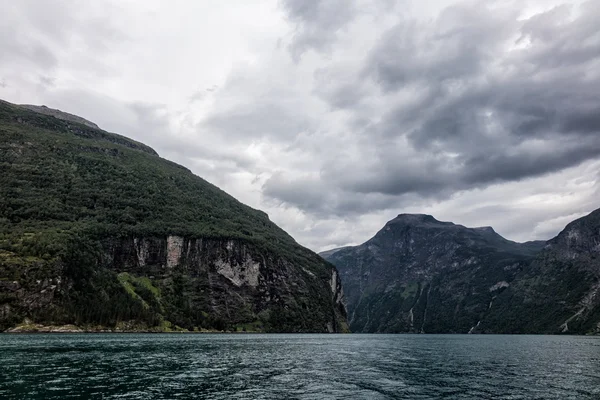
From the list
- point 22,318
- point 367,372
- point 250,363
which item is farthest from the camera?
point 22,318

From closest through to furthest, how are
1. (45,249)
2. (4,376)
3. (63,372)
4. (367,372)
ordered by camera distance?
(4,376) → (63,372) → (367,372) → (45,249)

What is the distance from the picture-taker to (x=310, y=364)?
7862 cm

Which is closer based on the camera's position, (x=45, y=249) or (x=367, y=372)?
(x=367, y=372)

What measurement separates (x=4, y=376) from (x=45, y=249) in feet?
545

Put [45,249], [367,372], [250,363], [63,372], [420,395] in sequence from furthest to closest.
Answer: [45,249], [250,363], [367,372], [63,372], [420,395]

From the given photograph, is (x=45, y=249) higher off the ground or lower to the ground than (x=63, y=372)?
higher

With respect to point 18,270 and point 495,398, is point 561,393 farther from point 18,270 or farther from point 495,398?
point 18,270

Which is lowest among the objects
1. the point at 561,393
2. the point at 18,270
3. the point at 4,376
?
the point at 561,393

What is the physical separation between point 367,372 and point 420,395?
68.4 feet

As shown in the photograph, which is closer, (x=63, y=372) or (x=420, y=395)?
(x=420, y=395)

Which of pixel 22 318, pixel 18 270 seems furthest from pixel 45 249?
pixel 22 318

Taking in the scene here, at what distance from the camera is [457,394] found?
49.0 m

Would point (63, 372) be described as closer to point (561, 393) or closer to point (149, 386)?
point (149, 386)

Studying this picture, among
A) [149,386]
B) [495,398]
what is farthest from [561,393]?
[149,386]
